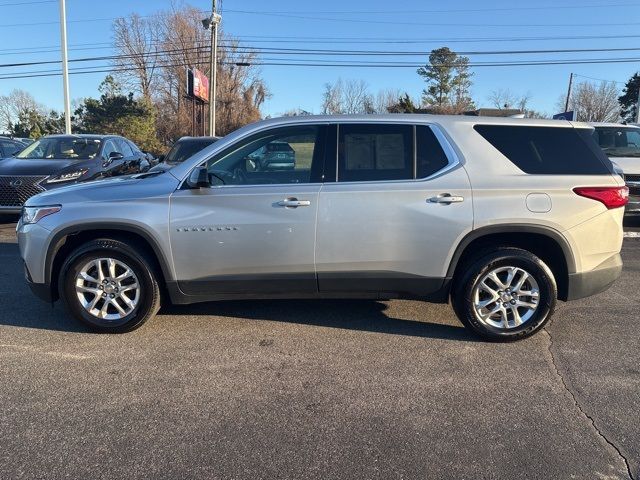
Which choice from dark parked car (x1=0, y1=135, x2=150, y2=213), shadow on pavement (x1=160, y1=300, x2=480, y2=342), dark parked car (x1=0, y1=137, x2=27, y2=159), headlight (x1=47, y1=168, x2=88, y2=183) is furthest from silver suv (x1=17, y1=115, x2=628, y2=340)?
Answer: dark parked car (x1=0, y1=137, x2=27, y2=159)

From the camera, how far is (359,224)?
398cm

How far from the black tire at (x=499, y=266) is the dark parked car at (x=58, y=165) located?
733cm

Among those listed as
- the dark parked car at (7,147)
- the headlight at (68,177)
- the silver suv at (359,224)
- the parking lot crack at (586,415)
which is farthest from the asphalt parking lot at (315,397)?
the dark parked car at (7,147)

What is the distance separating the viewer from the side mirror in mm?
3990

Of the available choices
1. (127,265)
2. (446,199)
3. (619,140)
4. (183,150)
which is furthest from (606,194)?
(183,150)

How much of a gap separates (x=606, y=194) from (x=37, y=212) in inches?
184

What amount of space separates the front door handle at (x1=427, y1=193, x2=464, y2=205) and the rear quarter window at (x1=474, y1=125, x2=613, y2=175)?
0.57 meters

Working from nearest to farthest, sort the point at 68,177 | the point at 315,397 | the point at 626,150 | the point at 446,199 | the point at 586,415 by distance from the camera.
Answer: the point at 586,415
the point at 315,397
the point at 446,199
the point at 68,177
the point at 626,150

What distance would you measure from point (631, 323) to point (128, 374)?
14.4 ft

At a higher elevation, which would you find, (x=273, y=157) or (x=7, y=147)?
(x=7, y=147)

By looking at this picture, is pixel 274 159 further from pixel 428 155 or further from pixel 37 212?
pixel 37 212

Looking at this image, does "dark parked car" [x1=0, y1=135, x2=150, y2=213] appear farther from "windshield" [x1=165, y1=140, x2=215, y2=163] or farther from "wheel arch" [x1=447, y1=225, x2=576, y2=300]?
"wheel arch" [x1=447, y1=225, x2=576, y2=300]

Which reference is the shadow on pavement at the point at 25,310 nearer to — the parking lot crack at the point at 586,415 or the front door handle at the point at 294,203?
the front door handle at the point at 294,203

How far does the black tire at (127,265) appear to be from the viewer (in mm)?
4102
